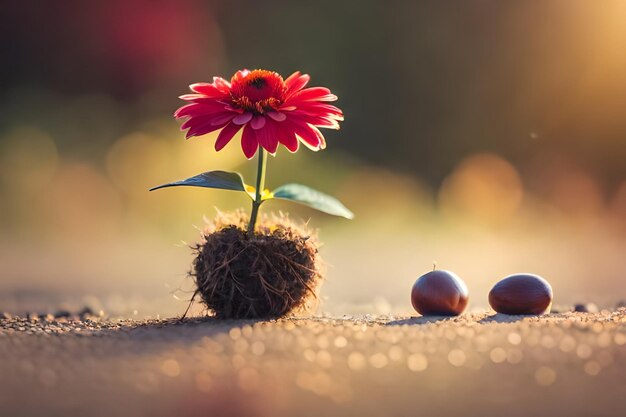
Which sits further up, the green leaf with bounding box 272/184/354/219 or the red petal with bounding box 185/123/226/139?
the red petal with bounding box 185/123/226/139

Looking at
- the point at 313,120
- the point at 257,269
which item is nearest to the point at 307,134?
the point at 313,120

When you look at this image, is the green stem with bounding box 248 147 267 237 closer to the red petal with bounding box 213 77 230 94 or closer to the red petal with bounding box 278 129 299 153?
the red petal with bounding box 278 129 299 153

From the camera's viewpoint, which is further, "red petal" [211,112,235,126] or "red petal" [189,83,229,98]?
"red petal" [189,83,229,98]

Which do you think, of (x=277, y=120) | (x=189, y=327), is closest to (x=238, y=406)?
(x=189, y=327)

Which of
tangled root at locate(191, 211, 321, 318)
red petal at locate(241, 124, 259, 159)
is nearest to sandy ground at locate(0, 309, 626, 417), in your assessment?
tangled root at locate(191, 211, 321, 318)

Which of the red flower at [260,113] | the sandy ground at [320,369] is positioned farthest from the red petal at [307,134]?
the sandy ground at [320,369]


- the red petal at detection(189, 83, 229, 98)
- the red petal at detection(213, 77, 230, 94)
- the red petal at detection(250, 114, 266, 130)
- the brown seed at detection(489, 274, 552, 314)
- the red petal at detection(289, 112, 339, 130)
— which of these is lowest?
the brown seed at detection(489, 274, 552, 314)

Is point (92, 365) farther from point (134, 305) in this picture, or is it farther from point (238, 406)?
point (134, 305)

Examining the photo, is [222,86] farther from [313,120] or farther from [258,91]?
[313,120]
